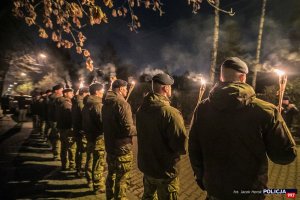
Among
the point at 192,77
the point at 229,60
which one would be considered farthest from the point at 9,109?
the point at 192,77

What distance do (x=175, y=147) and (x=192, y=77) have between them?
4929 cm

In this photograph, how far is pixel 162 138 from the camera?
135 inches

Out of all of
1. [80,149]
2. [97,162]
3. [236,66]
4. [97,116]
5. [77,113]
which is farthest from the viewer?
[77,113]

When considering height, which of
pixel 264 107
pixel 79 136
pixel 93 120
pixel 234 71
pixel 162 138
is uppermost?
pixel 234 71

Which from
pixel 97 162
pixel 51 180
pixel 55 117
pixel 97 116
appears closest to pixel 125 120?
pixel 97 116

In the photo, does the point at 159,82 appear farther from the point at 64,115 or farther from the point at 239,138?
the point at 64,115

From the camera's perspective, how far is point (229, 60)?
8.53ft

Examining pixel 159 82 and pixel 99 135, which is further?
pixel 99 135

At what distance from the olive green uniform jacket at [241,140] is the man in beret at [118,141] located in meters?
2.27

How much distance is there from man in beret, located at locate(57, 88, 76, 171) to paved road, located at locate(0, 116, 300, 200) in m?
0.33

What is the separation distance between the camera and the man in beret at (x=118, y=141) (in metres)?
4.57

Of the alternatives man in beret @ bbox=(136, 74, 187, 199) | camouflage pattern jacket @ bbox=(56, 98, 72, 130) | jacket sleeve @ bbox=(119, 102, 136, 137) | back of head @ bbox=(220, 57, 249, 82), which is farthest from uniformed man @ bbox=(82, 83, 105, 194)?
back of head @ bbox=(220, 57, 249, 82)

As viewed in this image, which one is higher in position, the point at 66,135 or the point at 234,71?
the point at 234,71

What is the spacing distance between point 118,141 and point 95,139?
117 cm
